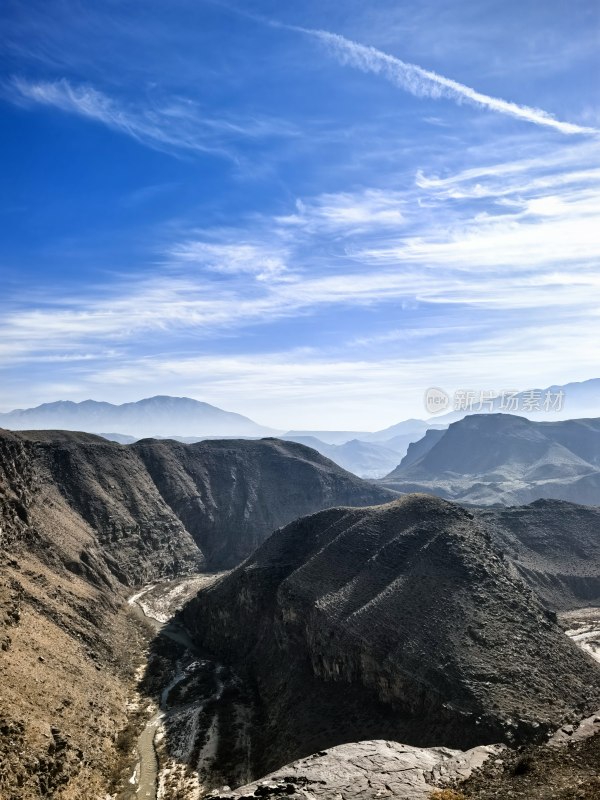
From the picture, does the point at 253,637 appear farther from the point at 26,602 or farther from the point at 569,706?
the point at 569,706

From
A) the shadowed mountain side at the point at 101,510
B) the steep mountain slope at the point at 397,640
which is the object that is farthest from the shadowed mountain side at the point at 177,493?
the steep mountain slope at the point at 397,640

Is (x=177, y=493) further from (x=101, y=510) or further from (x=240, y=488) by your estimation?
(x=101, y=510)

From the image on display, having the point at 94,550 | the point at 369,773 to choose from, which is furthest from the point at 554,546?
the point at 369,773

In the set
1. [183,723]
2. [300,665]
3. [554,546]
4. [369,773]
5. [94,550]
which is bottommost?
[183,723]

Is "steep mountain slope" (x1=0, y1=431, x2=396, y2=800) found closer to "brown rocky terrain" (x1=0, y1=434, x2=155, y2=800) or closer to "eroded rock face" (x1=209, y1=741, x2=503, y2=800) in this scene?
"brown rocky terrain" (x1=0, y1=434, x2=155, y2=800)

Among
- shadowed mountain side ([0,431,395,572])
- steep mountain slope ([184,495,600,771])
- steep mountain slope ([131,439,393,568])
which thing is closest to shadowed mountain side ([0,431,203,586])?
shadowed mountain side ([0,431,395,572])

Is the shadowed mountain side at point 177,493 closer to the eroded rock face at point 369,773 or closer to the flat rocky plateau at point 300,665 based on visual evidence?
the flat rocky plateau at point 300,665
